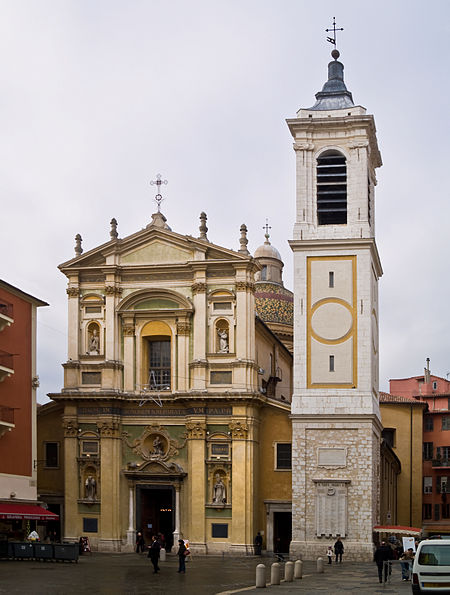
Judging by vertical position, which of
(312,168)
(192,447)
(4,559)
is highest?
(312,168)

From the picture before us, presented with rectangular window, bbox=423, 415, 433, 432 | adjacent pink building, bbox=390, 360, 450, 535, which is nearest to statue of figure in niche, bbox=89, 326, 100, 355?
adjacent pink building, bbox=390, 360, 450, 535

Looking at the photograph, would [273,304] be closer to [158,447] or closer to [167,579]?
[158,447]

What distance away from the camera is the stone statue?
4894 cm

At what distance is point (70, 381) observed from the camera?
51.6 meters

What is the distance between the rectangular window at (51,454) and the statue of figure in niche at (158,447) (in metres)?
5.24

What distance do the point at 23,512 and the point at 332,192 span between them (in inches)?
801

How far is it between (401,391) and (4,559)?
53003 millimetres

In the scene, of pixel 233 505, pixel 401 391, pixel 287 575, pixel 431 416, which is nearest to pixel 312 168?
Answer: pixel 233 505

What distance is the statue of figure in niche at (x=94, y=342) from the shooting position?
51.8 m

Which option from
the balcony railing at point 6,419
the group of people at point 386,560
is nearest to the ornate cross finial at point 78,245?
the balcony railing at point 6,419

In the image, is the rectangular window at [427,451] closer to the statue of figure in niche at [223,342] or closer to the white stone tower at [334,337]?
the white stone tower at [334,337]

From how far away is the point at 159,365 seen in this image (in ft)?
171

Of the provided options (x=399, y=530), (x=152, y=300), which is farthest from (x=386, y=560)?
(x=152, y=300)

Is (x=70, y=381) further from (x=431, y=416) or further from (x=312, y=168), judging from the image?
(x=431, y=416)
